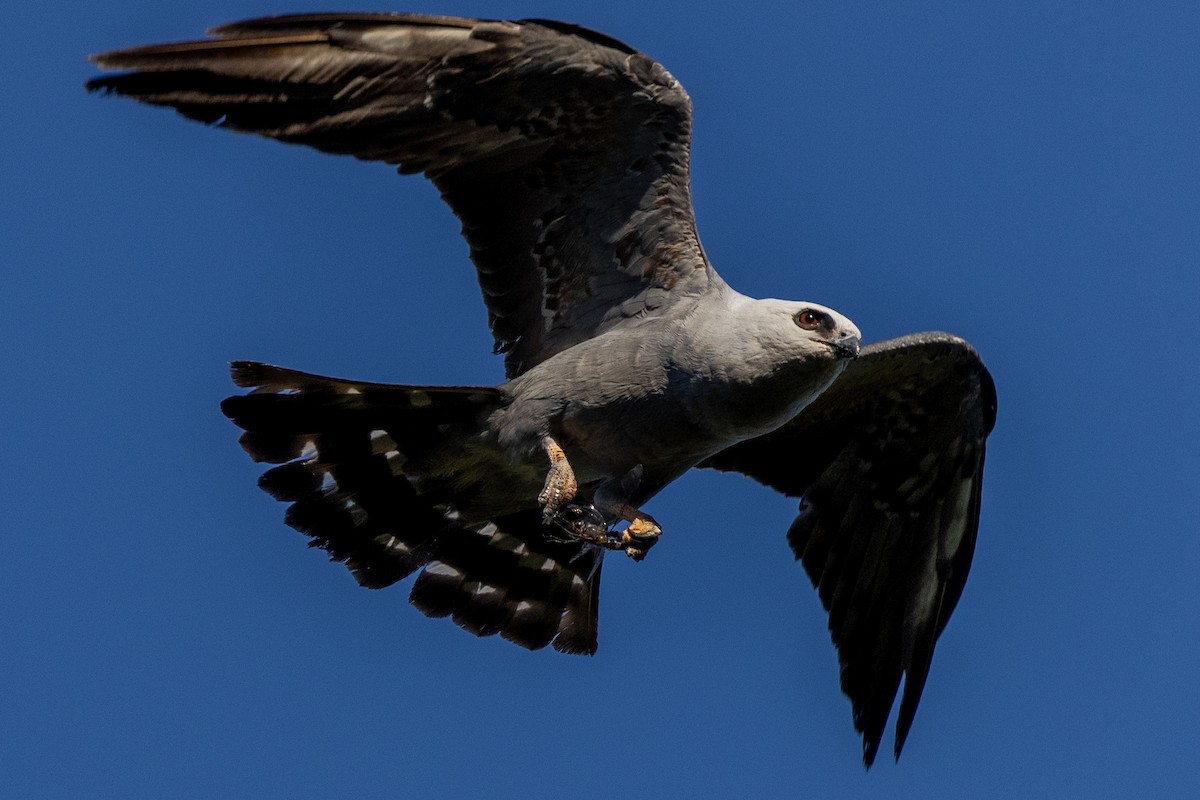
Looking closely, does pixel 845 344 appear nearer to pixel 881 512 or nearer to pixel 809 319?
pixel 809 319

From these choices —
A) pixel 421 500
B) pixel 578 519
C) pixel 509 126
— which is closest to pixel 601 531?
pixel 578 519

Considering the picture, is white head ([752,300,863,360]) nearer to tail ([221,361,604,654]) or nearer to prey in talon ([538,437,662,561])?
prey in talon ([538,437,662,561])

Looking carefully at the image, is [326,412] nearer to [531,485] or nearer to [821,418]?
[531,485]

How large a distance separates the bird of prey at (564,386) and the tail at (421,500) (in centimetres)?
1

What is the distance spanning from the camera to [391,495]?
9.90 m

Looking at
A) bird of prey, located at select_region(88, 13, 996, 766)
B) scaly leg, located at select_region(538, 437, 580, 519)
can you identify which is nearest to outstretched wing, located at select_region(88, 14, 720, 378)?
bird of prey, located at select_region(88, 13, 996, 766)

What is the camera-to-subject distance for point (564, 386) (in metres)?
9.27

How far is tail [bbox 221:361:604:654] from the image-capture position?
30.8ft

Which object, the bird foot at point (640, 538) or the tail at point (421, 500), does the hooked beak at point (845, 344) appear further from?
the tail at point (421, 500)

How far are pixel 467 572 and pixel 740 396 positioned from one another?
2357mm

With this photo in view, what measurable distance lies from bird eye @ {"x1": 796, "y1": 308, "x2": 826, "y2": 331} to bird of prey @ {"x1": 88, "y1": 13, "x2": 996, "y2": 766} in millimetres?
11

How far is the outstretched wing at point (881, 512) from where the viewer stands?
1083 cm

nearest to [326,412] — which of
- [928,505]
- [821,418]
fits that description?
[821,418]

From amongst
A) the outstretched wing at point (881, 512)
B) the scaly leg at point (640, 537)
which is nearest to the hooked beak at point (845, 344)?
the scaly leg at point (640, 537)
